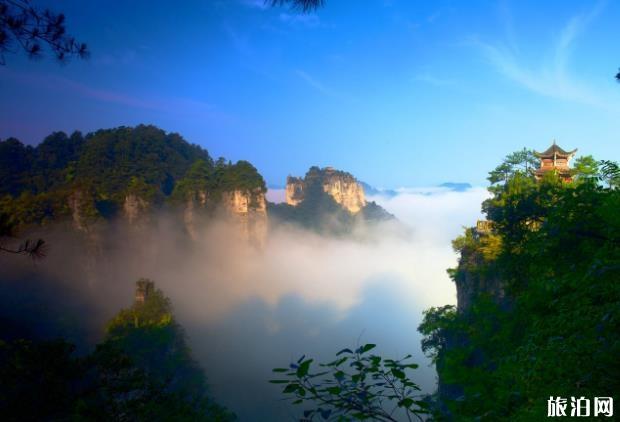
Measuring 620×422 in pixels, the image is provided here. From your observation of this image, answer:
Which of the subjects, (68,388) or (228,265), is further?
(228,265)

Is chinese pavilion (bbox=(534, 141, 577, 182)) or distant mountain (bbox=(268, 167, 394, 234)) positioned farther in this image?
distant mountain (bbox=(268, 167, 394, 234))

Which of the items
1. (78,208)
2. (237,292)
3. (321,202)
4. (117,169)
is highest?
(321,202)

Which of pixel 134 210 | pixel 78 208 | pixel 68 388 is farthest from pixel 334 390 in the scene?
pixel 134 210

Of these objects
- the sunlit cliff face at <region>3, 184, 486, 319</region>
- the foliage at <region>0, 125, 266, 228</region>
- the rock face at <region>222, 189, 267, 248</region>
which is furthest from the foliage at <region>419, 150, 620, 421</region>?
the rock face at <region>222, 189, 267, 248</region>

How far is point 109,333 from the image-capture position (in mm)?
28688

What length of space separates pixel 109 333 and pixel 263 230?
1727 inches

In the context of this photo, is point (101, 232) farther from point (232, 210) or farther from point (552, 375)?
point (552, 375)

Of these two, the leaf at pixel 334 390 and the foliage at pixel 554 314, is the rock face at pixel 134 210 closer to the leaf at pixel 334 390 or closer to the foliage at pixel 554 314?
the foliage at pixel 554 314

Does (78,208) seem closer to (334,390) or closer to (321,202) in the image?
(334,390)

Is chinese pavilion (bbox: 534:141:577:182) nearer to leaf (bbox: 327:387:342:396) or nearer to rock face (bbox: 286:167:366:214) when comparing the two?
leaf (bbox: 327:387:342:396)

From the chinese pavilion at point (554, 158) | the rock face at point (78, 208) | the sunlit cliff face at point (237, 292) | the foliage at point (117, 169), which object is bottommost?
the sunlit cliff face at point (237, 292)

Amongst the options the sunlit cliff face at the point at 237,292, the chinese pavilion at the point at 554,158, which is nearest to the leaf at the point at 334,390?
the sunlit cliff face at the point at 237,292

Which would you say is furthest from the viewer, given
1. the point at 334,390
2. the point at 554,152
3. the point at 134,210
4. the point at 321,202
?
the point at 321,202

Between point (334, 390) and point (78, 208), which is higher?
point (78, 208)
